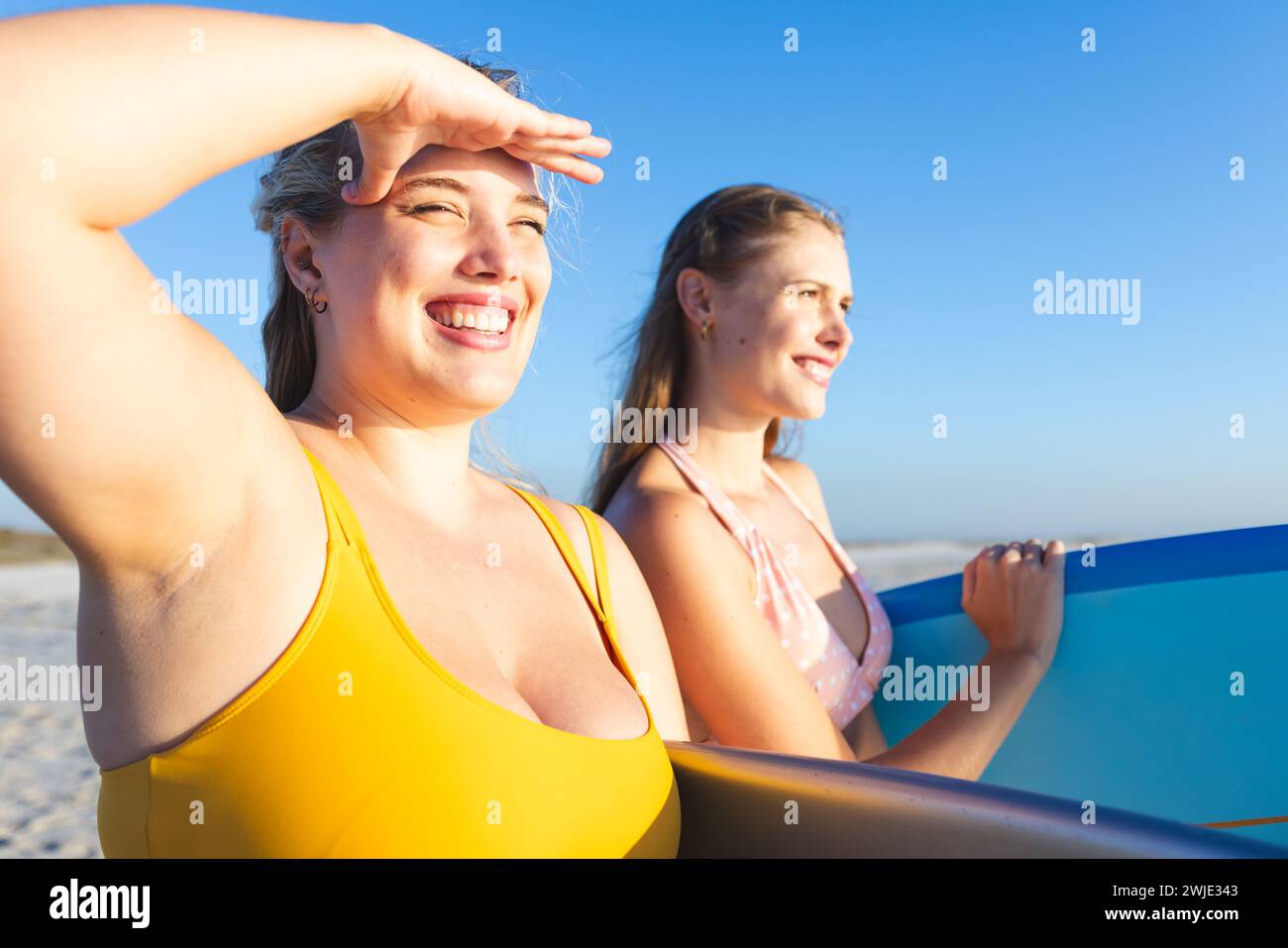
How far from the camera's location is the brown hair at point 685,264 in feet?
7.72

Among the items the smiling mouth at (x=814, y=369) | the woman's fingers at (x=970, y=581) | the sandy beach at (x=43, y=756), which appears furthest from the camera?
the sandy beach at (x=43, y=756)

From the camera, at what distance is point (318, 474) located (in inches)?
48.0

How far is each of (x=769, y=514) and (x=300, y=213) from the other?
4.27 feet

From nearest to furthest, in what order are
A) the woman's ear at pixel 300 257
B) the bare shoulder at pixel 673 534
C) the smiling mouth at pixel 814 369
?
the woman's ear at pixel 300 257
the bare shoulder at pixel 673 534
the smiling mouth at pixel 814 369

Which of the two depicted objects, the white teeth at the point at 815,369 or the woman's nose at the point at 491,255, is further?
the white teeth at the point at 815,369

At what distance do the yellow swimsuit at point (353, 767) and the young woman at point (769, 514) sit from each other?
2.59 ft

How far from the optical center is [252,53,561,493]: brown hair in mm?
1470

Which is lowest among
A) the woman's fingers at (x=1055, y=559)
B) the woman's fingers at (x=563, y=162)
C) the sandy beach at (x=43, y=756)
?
the sandy beach at (x=43, y=756)

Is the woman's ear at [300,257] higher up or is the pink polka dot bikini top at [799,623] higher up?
the woman's ear at [300,257]

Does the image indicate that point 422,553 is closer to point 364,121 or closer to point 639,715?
point 639,715

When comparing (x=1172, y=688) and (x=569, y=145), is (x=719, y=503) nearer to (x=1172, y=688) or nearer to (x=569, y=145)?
(x=569, y=145)

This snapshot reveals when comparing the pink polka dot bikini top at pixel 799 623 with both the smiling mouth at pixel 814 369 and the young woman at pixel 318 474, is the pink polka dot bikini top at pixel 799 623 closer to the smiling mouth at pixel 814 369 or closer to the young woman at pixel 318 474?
the smiling mouth at pixel 814 369

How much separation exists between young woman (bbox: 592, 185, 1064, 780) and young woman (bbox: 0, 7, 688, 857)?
367 millimetres

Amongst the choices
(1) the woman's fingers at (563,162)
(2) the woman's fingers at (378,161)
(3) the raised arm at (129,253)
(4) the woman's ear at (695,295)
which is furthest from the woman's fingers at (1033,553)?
(3) the raised arm at (129,253)
